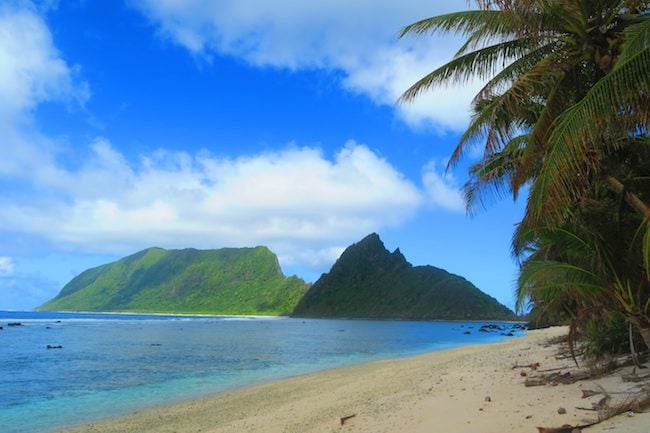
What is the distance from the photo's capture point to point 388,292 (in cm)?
14475

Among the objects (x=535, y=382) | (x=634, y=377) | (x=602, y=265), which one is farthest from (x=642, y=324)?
(x=535, y=382)

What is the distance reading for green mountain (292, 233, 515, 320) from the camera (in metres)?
134

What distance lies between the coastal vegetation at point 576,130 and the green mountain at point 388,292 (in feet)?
416

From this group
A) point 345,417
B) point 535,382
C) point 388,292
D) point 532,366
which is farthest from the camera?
point 388,292

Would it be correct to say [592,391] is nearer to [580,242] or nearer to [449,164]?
[580,242]

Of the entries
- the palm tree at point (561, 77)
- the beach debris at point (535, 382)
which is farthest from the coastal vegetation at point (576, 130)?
the beach debris at point (535, 382)

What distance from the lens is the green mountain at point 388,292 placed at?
440ft

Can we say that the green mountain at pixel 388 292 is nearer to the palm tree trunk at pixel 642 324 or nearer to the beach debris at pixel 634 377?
the beach debris at pixel 634 377

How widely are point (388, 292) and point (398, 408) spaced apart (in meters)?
138

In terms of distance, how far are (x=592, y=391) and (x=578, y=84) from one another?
16.4ft

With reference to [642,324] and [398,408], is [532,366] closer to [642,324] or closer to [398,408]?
[398,408]

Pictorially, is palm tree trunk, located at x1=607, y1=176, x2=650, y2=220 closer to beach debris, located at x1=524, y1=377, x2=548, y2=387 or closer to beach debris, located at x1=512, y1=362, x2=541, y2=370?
beach debris, located at x1=524, y1=377, x2=548, y2=387

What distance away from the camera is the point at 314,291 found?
154 meters

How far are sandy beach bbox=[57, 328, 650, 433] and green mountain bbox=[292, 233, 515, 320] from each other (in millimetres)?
120775
